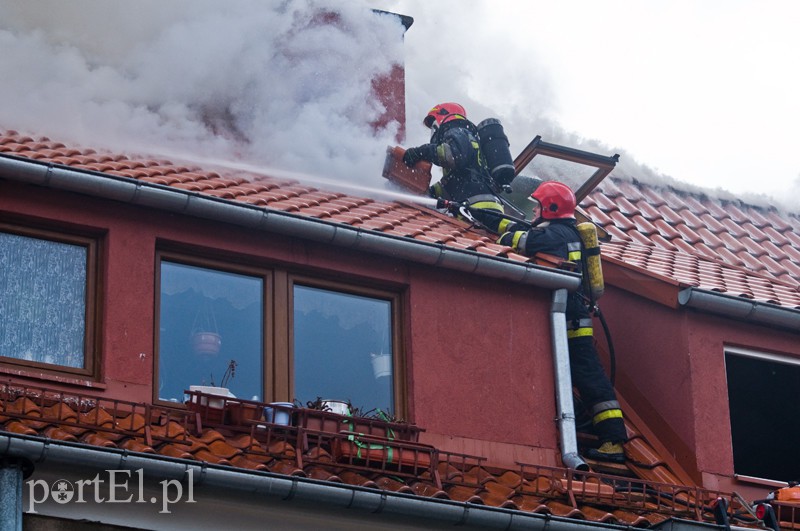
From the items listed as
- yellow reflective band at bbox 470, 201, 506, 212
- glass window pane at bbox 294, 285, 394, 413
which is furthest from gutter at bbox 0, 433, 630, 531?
yellow reflective band at bbox 470, 201, 506, 212

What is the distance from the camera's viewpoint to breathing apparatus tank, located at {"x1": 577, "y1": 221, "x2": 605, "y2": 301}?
1393cm

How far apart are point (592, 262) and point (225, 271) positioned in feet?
10.9

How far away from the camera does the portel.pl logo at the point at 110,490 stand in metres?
9.69

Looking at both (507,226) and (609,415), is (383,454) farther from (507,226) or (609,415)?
(507,226)

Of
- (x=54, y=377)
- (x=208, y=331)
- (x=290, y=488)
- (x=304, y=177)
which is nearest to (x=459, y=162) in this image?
(x=304, y=177)

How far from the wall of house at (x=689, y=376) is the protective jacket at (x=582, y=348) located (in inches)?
16.9

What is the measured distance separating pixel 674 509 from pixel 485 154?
5126 millimetres

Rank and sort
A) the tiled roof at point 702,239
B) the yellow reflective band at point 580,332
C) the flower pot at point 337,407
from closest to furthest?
the flower pot at point 337,407, the yellow reflective band at point 580,332, the tiled roof at point 702,239

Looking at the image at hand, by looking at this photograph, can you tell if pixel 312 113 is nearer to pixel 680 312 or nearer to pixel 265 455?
pixel 680 312

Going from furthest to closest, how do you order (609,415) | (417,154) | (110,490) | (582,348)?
(417,154)
(582,348)
(609,415)
(110,490)

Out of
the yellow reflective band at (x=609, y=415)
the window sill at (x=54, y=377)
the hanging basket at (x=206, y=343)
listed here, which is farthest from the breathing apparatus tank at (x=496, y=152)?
the window sill at (x=54, y=377)

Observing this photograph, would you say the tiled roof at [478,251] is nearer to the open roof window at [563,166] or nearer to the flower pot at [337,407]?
the flower pot at [337,407]

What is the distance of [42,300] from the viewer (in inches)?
444

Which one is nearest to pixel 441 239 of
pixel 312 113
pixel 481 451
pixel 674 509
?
pixel 481 451
